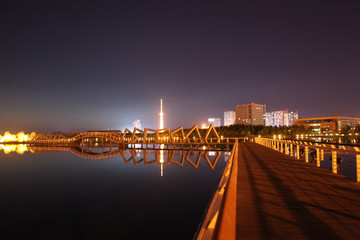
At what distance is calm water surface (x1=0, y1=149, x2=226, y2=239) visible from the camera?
818cm

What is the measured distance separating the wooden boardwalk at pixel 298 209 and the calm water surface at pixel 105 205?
138 inches

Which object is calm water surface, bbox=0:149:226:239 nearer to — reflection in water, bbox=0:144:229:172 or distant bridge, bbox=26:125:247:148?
reflection in water, bbox=0:144:229:172

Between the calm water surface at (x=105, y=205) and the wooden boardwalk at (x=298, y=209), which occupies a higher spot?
the wooden boardwalk at (x=298, y=209)

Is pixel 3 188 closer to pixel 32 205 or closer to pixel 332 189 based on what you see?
pixel 32 205

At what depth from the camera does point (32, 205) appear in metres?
11.5

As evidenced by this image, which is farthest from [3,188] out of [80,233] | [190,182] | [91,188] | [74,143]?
[74,143]

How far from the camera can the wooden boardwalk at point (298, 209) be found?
348 cm

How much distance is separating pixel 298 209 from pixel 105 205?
9.73 meters

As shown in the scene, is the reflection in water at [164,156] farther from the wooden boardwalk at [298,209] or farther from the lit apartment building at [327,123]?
the lit apartment building at [327,123]

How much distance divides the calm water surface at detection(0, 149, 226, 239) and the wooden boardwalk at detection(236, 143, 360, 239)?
3.50 meters

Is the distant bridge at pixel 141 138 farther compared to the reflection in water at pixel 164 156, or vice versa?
the distant bridge at pixel 141 138

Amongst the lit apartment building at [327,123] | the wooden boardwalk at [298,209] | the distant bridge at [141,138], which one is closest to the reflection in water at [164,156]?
the distant bridge at [141,138]

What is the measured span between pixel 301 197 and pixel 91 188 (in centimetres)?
1389

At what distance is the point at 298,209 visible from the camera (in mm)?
4535
